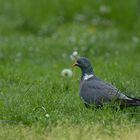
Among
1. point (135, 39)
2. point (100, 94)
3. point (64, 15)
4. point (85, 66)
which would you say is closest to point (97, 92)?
point (100, 94)

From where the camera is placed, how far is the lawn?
688 cm

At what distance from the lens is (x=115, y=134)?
652cm

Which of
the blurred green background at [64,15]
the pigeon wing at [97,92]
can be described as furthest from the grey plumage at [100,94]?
the blurred green background at [64,15]

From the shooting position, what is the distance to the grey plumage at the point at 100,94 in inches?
296

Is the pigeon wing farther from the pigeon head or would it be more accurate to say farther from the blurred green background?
the blurred green background

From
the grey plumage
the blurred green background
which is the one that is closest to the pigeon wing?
the grey plumage

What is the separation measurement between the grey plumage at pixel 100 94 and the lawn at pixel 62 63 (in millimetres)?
123

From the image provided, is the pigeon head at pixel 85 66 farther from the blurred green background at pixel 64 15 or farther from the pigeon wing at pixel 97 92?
the blurred green background at pixel 64 15

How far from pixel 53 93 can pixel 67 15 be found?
26.7 ft

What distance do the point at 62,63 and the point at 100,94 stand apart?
444cm

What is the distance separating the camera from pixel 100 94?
7738mm

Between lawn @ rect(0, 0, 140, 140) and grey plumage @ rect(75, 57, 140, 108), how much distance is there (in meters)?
0.12

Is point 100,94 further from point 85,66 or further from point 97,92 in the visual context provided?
point 85,66

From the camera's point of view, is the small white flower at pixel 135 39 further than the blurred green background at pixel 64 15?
No
